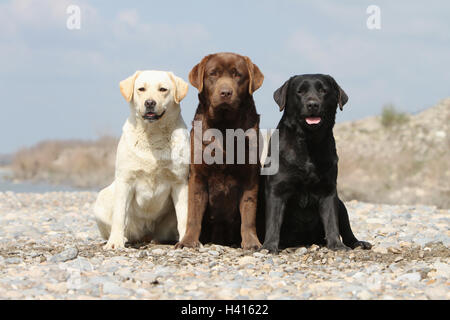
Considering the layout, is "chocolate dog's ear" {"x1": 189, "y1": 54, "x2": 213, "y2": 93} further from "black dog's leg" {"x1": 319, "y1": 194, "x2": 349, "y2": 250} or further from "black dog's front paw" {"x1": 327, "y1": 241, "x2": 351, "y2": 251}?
"black dog's front paw" {"x1": 327, "y1": 241, "x2": 351, "y2": 251}

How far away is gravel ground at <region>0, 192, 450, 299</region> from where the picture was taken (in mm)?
4141

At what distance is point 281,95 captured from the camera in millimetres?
5680

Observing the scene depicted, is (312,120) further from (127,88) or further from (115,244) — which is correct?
(115,244)

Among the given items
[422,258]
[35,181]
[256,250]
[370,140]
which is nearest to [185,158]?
[256,250]

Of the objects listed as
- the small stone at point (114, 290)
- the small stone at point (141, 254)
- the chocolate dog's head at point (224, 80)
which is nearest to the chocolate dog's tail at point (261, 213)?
the chocolate dog's head at point (224, 80)

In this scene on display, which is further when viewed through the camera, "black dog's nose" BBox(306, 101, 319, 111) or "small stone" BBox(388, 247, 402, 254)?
"small stone" BBox(388, 247, 402, 254)

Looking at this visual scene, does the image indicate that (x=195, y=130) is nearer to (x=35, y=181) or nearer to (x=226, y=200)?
(x=226, y=200)

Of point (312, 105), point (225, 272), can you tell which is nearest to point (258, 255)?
point (225, 272)

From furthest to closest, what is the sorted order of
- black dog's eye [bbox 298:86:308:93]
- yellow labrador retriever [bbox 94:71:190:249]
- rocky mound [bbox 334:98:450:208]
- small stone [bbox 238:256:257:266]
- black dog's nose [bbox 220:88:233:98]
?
1. rocky mound [bbox 334:98:450:208]
2. yellow labrador retriever [bbox 94:71:190:249]
3. black dog's eye [bbox 298:86:308:93]
4. black dog's nose [bbox 220:88:233:98]
5. small stone [bbox 238:256:257:266]

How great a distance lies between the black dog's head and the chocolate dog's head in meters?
0.31

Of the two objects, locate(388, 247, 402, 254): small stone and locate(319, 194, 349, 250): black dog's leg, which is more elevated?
locate(319, 194, 349, 250): black dog's leg

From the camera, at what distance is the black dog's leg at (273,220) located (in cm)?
563

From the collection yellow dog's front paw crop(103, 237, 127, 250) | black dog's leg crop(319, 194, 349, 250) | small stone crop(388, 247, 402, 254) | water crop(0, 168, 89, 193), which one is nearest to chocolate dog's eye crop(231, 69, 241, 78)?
black dog's leg crop(319, 194, 349, 250)

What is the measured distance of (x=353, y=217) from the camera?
32.7ft
